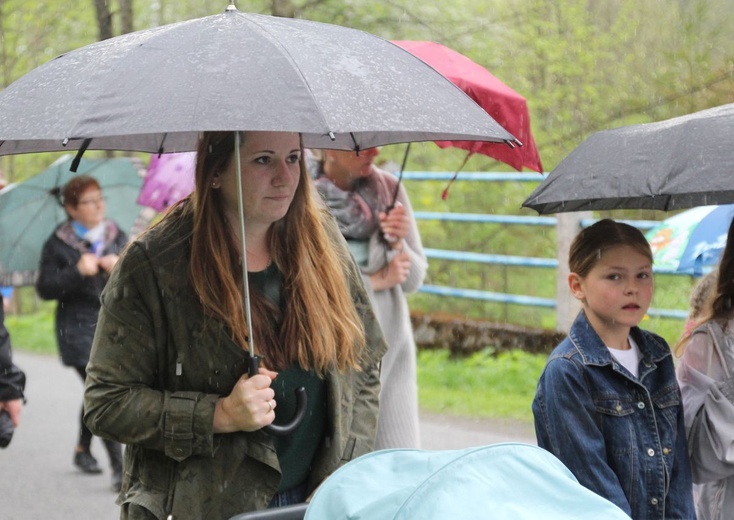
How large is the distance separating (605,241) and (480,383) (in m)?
7.14

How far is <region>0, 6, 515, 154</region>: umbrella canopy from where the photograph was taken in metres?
2.94

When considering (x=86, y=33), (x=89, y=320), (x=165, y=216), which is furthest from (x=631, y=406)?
(x=86, y=33)

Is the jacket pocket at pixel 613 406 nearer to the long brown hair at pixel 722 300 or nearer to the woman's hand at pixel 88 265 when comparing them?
Answer: the long brown hair at pixel 722 300

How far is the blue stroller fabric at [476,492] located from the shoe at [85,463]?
666 cm

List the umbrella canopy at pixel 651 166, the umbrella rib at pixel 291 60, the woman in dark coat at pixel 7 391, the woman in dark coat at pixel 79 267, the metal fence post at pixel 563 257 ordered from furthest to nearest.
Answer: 1. the metal fence post at pixel 563 257
2. the woman in dark coat at pixel 79 267
3. the woman in dark coat at pixel 7 391
4. the umbrella canopy at pixel 651 166
5. the umbrella rib at pixel 291 60

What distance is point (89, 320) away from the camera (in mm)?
8477

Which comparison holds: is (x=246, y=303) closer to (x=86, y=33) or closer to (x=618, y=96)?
(x=618, y=96)

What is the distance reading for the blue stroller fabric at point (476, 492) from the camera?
7.22ft

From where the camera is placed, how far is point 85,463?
8789 mm

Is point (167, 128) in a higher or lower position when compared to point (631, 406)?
higher

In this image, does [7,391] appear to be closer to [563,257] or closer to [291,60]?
[291,60]

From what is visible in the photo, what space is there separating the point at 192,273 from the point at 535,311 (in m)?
10.5

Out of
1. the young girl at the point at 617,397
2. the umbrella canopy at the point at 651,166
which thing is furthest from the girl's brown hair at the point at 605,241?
the umbrella canopy at the point at 651,166

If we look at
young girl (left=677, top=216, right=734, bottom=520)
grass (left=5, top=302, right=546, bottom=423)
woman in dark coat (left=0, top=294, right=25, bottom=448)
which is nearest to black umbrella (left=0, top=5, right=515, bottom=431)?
young girl (left=677, top=216, right=734, bottom=520)
